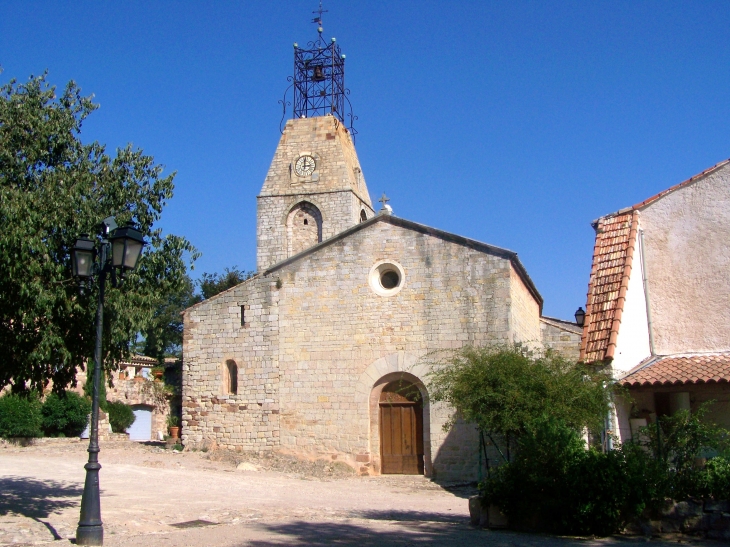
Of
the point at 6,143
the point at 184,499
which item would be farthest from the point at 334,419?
the point at 6,143

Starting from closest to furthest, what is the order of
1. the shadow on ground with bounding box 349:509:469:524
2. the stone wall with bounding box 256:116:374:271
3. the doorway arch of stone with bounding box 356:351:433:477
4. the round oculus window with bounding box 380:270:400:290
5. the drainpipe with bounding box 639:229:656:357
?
the shadow on ground with bounding box 349:509:469:524 → the drainpipe with bounding box 639:229:656:357 → the doorway arch of stone with bounding box 356:351:433:477 → the round oculus window with bounding box 380:270:400:290 → the stone wall with bounding box 256:116:374:271

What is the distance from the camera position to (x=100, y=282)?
33.3 ft

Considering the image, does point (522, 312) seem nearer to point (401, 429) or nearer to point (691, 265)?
point (401, 429)

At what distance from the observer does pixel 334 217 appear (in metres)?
32.5

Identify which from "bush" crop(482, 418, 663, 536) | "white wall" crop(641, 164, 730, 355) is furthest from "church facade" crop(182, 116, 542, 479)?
"bush" crop(482, 418, 663, 536)

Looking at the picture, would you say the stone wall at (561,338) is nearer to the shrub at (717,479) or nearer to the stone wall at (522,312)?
the stone wall at (522,312)

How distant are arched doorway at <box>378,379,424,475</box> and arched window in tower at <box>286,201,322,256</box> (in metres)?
13.9

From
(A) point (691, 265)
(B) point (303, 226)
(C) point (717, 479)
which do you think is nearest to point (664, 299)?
(A) point (691, 265)

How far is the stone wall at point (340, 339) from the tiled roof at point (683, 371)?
5086 millimetres

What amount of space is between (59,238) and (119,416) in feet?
57.6

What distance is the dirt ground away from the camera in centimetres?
1002

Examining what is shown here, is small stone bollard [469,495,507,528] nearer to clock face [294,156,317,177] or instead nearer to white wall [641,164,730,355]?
white wall [641,164,730,355]

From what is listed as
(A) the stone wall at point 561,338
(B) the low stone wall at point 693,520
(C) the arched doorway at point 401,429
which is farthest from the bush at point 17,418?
(B) the low stone wall at point 693,520

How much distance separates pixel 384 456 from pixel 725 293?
9.26m
